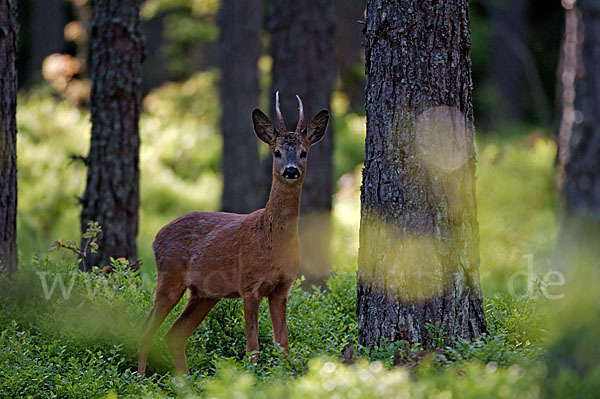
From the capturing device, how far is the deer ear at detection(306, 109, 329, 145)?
22.7 ft

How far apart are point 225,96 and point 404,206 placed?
9.92m

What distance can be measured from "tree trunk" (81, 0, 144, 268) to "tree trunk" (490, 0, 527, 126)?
72.1 feet

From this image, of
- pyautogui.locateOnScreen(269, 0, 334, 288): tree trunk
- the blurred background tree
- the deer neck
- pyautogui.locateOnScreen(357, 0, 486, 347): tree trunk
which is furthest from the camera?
the blurred background tree

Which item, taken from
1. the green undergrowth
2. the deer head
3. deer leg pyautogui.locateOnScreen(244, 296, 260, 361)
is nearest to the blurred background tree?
the green undergrowth

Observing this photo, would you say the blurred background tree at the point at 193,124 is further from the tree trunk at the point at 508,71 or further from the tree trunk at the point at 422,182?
the tree trunk at the point at 422,182

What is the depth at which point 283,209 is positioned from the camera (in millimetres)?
6605

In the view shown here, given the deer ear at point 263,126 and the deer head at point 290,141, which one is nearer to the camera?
the deer head at point 290,141

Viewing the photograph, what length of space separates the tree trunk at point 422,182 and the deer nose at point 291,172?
29.9 inches

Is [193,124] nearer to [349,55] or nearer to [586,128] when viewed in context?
[349,55]

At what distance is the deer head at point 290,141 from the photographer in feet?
21.5

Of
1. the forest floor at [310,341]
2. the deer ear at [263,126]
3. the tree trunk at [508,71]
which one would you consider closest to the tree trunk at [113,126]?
the forest floor at [310,341]

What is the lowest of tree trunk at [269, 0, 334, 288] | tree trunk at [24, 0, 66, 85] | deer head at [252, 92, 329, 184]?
deer head at [252, 92, 329, 184]

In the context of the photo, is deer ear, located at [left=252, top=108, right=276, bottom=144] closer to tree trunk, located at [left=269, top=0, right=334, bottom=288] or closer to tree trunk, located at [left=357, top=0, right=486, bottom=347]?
tree trunk, located at [left=357, top=0, right=486, bottom=347]

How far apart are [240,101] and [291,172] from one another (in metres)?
8.97
